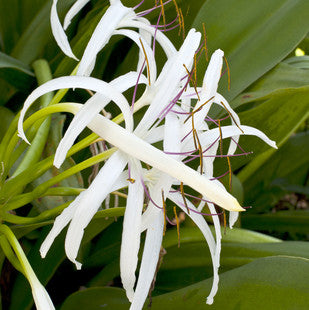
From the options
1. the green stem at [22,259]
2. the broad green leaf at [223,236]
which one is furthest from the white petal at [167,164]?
the broad green leaf at [223,236]

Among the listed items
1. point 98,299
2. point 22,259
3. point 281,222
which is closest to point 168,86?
point 22,259

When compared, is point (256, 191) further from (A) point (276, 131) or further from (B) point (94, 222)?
(B) point (94, 222)

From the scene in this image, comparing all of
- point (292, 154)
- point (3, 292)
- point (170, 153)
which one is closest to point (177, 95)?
point (170, 153)

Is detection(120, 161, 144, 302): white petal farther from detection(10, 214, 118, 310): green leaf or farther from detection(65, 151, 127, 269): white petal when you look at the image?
detection(10, 214, 118, 310): green leaf

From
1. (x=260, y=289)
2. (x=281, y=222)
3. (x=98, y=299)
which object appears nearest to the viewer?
(x=260, y=289)

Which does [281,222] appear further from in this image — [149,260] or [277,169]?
[149,260]

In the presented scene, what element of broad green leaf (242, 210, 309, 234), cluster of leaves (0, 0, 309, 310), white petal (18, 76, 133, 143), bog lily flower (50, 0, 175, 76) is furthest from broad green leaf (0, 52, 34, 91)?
broad green leaf (242, 210, 309, 234)

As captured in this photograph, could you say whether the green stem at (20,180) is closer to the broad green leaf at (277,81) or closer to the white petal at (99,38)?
the white petal at (99,38)
